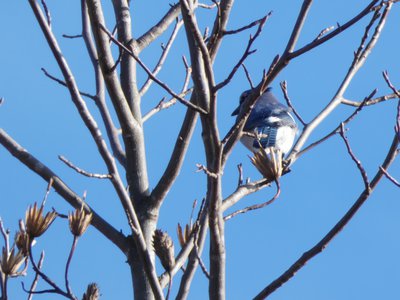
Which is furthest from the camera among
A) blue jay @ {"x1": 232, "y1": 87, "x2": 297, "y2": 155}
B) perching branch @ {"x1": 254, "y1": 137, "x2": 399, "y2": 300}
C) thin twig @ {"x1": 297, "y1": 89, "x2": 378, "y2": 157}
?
blue jay @ {"x1": 232, "y1": 87, "x2": 297, "y2": 155}

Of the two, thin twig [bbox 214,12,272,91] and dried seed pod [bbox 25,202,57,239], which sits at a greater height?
thin twig [bbox 214,12,272,91]

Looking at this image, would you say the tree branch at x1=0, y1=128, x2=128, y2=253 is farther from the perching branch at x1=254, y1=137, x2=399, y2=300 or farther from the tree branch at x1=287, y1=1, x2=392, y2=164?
the perching branch at x1=254, y1=137, x2=399, y2=300

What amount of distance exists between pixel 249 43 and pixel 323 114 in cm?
100

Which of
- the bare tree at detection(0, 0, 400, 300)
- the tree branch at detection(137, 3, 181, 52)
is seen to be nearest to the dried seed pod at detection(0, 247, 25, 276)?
the bare tree at detection(0, 0, 400, 300)

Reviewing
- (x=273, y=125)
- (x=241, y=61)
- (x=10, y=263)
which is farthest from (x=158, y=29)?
(x=273, y=125)

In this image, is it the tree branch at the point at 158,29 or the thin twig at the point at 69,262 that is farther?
the tree branch at the point at 158,29

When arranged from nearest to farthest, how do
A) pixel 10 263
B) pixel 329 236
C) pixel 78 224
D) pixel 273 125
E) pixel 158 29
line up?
pixel 10 263 < pixel 78 224 < pixel 329 236 < pixel 158 29 < pixel 273 125

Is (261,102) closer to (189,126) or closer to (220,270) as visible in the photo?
(189,126)

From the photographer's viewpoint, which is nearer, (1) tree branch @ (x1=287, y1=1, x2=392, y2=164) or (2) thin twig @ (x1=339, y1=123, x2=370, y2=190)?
(2) thin twig @ (x1=339, y1=123, x2=370, y2=190)

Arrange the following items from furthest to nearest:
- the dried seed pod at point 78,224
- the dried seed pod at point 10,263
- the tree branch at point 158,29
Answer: the tree branch at point 158,29, the dried seed pod at point 78,224, the dried seed pod at point 10,263

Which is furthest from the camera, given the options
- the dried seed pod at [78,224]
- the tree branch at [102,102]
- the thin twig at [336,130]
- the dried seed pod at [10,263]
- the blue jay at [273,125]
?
the blue jay at [273,125]

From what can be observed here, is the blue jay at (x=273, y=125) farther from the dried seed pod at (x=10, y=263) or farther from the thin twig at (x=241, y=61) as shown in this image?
the dried seed pod at (x=10, y=263)

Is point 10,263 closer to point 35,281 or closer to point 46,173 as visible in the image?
point 35,281

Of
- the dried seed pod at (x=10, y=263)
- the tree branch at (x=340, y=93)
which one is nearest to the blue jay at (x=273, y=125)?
the tree branch at (x=340, y=93)
